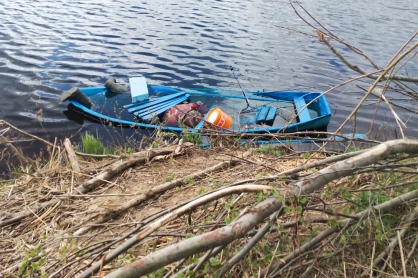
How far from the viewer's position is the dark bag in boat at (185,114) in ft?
26.2

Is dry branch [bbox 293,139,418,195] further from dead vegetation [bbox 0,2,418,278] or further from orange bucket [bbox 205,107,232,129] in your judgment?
orange bucket [bbox 205,107,232,129]

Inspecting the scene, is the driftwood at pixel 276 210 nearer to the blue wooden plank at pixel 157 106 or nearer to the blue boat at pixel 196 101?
the blue boat at pixel 196 101

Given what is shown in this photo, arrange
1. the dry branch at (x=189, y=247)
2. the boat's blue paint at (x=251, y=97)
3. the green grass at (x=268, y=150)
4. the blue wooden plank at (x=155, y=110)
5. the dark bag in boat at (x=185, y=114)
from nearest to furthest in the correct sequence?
the dry branch at (x=189, y=247), the green grass at (x=268, y=150), the dark bag in boat at (x=185, y=114), the boat's blue paint at (x=251, y=97), the blue wooden plank at (x=155, y=110)

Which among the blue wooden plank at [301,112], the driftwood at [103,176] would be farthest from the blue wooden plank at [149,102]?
the driftwood at [103,176]

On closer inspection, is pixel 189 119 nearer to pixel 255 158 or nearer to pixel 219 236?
pixel 255 158

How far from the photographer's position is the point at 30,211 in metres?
3.49

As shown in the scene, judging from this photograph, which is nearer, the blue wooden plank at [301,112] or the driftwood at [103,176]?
the driftwood at [103,176]

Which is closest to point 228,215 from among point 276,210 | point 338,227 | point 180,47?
point 338,227

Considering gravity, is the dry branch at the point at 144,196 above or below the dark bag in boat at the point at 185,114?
above

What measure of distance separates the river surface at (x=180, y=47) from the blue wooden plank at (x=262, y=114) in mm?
1440

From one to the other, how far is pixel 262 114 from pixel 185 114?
1804mm

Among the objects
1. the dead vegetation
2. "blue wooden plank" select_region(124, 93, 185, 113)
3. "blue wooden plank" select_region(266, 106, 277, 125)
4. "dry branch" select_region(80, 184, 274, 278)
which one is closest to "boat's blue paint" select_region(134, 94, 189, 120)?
"blue wooden plank" select_region(124, 93, 185, 113)

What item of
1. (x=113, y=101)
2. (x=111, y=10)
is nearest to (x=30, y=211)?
(x=113, y=101)

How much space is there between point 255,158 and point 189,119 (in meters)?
3.77
